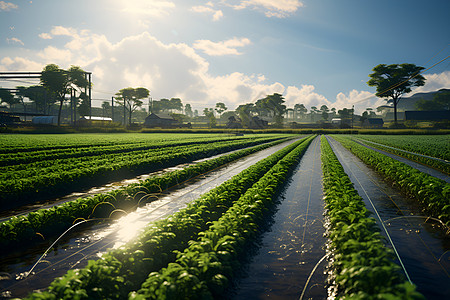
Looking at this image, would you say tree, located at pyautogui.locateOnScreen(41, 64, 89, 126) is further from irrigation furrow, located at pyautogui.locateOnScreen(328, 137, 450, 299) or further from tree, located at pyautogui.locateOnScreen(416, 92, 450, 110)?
tree, located at pyautogui.locateOnScreen(416, 92, 450, 110)

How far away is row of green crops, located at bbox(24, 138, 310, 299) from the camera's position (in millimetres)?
3695

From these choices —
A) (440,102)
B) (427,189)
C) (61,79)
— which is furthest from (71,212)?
(440,102)

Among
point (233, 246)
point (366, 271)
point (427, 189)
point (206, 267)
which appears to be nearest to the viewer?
point (366, 271)

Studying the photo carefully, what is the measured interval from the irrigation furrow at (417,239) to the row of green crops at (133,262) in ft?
15.5

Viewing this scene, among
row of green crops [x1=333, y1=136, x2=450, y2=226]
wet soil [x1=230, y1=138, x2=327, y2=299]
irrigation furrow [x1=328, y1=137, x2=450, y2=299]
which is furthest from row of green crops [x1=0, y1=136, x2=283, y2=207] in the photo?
row of green crops [x1=333, y1=136, x2=450, y2=226]

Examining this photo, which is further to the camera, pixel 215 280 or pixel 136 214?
pixel 136 214

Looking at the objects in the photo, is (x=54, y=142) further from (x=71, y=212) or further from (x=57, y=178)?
(x=71, y=212)

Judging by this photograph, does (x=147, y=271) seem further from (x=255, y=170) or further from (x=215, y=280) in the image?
(x=255, y=170)

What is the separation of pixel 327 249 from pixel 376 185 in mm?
9206

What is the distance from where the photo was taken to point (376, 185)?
14094 millimetres

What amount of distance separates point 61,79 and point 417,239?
92.6m

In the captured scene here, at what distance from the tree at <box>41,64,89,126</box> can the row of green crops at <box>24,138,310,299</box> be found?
85.8 m

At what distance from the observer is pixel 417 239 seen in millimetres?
7188

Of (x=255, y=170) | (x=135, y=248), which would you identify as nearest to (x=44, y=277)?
(x=135, y=248)
